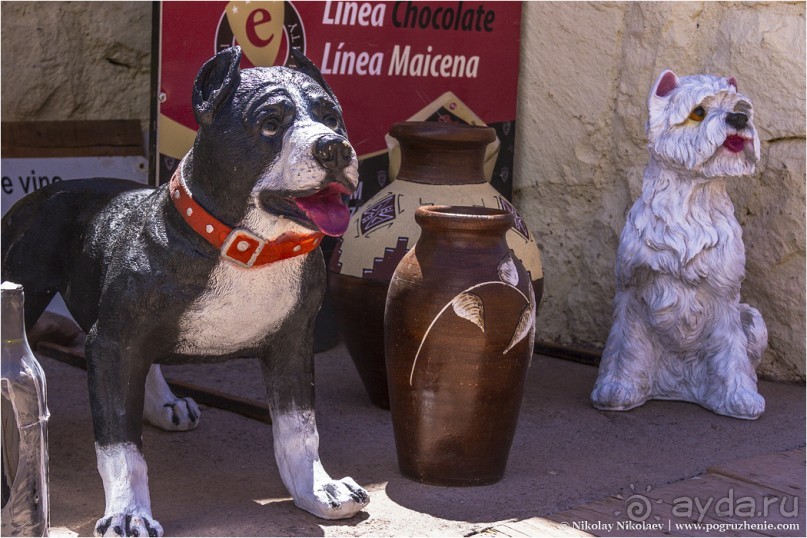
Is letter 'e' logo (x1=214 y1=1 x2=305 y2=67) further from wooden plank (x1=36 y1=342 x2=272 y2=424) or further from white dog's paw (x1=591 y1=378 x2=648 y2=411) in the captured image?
white dog's paw (x1=591 y1=378 x2=648 y2=411)

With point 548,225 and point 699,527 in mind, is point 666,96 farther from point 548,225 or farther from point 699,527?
point 699,527

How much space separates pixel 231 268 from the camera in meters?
3.03

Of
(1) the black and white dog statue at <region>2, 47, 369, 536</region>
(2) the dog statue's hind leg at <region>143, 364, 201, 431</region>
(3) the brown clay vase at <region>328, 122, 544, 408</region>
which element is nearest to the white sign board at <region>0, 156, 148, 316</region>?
(2) the dog statue's hind leg at <region>143, 364, 201, 431</region>

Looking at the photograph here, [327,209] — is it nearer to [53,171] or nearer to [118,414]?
[118,414]

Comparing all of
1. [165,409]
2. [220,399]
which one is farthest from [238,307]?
[220,399]

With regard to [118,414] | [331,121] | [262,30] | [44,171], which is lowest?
[118,414]

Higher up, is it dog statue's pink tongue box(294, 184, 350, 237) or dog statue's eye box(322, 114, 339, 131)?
dog statue's eye box(322, 114, 339, 131)

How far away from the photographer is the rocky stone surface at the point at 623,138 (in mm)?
4758

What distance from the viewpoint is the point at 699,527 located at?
3283mm

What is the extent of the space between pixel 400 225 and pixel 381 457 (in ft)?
2.92

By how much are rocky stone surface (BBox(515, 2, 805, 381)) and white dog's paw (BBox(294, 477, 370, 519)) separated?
2.39 m

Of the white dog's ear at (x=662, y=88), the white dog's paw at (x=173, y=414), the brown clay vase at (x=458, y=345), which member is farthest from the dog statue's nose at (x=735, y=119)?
the white dog's paw at (x=173, y=414)

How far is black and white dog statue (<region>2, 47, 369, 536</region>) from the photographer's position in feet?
9.61

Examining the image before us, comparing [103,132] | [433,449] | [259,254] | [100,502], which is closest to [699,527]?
[433,449]
